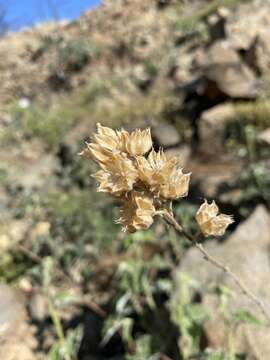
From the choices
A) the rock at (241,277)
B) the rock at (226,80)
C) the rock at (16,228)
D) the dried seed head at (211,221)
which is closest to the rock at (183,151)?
the rock at (226,80)

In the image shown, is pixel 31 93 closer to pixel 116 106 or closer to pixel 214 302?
pixel 116 106

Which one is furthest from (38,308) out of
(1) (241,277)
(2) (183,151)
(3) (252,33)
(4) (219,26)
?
(4) (219,26)

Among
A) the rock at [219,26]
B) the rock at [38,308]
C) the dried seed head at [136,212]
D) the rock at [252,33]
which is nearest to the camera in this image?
the dried seed head at [136,212]

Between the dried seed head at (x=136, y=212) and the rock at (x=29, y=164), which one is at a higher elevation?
the rock at (x=29, y=164)

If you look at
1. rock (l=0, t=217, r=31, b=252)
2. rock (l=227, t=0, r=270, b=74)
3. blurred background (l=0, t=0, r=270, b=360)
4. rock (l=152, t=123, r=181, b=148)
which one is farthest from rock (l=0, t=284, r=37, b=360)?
rock (l=227, t=0, r=270, b=74)

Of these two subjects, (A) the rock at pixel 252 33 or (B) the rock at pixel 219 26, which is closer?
(A) the rock at pixel 252 33

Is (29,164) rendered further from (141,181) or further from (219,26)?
(141,181)

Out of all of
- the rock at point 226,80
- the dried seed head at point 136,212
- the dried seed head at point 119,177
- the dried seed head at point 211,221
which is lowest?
the dried seed head at point 211,221

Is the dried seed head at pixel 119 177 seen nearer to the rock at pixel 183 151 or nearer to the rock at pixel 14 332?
the rock at pixel 14 332
